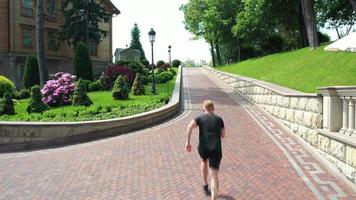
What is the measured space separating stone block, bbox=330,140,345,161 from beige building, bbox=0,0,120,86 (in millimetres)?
34183

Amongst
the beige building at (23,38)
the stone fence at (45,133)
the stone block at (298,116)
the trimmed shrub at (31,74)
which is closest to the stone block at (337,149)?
the stone block at (298,116)

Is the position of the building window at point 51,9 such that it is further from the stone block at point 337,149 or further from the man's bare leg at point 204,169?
the man's bare leg at point 204,169

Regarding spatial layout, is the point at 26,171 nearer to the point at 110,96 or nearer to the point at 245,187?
the point at 245,187

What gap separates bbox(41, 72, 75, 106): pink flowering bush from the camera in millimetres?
22375

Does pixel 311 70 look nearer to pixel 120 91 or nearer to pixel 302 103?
pixel 120 91

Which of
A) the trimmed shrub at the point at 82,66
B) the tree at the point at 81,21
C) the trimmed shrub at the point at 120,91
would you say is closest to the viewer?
the trimmed shrub at the point at 120,91

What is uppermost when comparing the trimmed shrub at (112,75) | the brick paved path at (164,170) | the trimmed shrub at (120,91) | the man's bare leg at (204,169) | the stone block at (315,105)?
the trimmed shrub at (112,75)

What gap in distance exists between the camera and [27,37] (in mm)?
41562

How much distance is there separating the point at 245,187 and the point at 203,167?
40.7 inches

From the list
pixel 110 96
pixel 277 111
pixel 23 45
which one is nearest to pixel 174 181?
pixel 277 111

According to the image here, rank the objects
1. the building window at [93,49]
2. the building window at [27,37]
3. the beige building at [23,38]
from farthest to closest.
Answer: the building window at [93,49] < the building window at [27,37] < the beige building at [23,38]

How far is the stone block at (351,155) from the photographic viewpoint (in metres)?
8.97

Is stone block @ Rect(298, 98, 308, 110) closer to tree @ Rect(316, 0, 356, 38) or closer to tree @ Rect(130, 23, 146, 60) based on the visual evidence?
tree @ Rect(316, 0, 356, 38)

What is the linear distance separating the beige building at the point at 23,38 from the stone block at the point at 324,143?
109 feet
